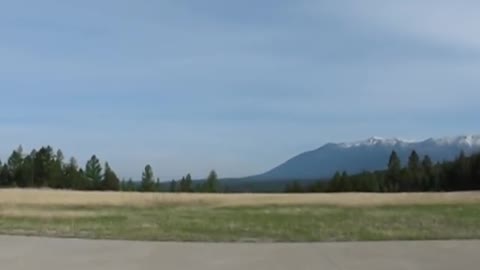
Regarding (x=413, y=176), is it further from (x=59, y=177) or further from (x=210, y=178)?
(x=59, y=177)

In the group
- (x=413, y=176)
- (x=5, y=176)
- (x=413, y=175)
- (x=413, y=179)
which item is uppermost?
(x=5, y=176)

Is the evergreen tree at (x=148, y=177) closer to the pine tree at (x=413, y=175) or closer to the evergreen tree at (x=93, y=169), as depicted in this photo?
the evergreen tree at (x=93, y=169)

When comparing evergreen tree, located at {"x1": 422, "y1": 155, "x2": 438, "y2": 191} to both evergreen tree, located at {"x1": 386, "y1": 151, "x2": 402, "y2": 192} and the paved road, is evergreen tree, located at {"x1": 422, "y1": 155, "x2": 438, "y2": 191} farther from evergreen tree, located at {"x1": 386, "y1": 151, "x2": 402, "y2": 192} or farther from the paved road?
the paved road

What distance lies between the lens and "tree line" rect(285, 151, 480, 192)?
83562 millimetres

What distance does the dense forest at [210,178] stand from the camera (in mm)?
83375

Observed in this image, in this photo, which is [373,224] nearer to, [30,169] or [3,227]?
→ [3,227]

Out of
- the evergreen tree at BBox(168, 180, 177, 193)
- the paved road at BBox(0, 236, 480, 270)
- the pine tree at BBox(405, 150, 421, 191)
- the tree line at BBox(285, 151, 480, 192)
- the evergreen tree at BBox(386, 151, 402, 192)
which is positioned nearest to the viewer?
the paved road at BBox(0, 236, 480, 270)

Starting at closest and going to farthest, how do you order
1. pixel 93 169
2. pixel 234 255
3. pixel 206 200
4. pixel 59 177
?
pixel 234 255, pixel 206 200, pixel 59 177, pixel 93 169

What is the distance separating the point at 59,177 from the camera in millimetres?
85125

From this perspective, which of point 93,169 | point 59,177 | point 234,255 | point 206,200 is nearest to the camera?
point 234,255

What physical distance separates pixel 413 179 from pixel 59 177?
158ft

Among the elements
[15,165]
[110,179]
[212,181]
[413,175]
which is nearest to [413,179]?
[413,175]

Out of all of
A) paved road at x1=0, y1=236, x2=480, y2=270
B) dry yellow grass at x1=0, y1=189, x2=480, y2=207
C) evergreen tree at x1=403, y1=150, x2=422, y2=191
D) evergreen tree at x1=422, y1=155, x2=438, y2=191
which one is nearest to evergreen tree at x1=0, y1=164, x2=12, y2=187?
evergreen tree at x1=403, y1=150, x2=422, y2=191

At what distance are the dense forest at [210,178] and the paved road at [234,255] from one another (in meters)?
69.7
